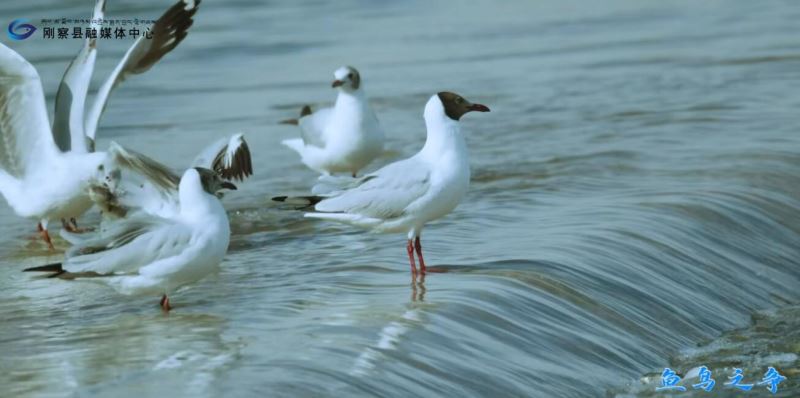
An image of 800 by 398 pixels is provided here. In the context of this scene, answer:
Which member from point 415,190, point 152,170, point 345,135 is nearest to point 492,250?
point 415,190

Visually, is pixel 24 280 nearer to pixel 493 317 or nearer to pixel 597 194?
pixel 493 317

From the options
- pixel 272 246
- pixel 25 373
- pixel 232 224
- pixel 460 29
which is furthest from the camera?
pixel 460 29

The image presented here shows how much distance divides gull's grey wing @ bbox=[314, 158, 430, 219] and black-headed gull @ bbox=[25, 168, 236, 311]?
81 centimetres

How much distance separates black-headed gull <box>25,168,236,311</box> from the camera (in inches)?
245

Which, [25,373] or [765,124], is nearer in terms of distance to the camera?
[25,373]

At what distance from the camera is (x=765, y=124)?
10.8 m

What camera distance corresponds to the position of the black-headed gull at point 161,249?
6.22 m

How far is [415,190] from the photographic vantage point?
6805mm

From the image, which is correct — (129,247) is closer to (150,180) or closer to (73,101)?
(150,180)

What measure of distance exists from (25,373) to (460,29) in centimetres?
1273

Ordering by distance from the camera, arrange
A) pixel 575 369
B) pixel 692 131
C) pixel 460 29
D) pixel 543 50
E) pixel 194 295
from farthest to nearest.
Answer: pixel 460 29 < pixel 543 50 < pixel 692 131 < pixel 194 295 < pixel 575 369

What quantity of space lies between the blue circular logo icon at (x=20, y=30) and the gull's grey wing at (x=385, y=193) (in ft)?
33.1

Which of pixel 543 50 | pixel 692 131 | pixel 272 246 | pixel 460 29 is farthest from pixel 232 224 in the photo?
pixel 460 29

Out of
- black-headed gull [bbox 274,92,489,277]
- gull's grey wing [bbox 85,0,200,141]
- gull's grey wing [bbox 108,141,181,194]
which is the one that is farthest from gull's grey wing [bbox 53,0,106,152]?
black-headed gull [bbox 274,92,489,277]
